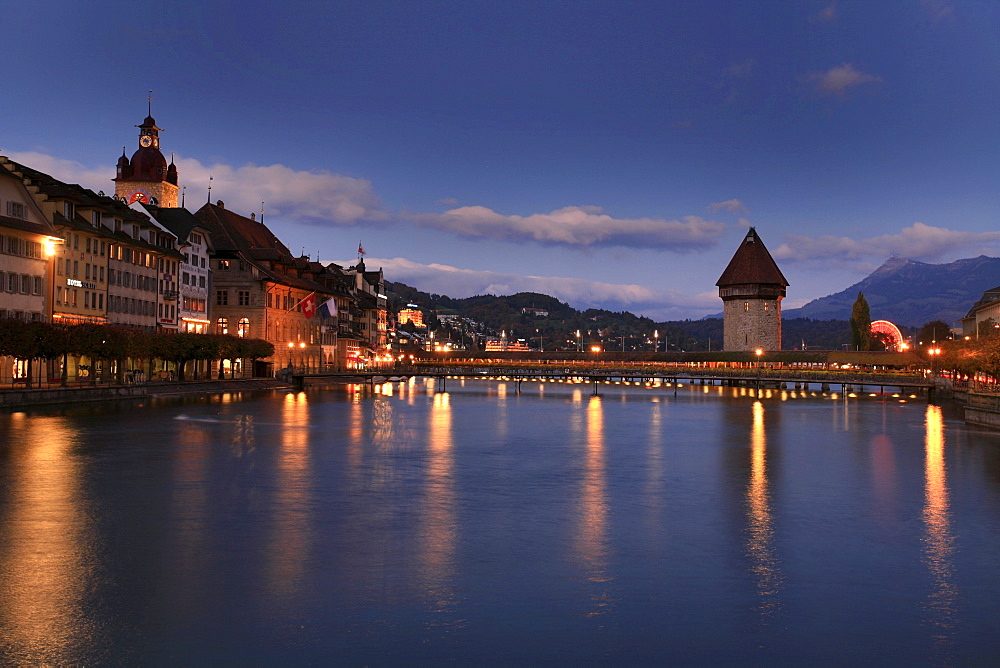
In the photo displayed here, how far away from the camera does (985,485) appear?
107 feet

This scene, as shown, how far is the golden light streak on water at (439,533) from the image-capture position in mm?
17395

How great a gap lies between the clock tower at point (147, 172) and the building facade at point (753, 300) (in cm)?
8442

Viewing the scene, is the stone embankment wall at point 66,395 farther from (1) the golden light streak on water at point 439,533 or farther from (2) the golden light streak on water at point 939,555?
(2) the golden light streak on water at point 939,555

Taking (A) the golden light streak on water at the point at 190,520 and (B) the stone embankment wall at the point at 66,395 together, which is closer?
(A) the golden light streak on water at the point at 190,520

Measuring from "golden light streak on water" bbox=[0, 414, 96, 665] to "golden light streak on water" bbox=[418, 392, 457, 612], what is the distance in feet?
19.2

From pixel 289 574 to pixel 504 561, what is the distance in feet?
14.6

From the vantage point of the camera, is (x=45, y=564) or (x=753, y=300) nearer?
(x=45, y=564)

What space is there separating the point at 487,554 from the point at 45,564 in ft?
28.8

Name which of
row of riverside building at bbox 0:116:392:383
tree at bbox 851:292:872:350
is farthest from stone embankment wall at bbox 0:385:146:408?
tree at bbox 851:292:872:350

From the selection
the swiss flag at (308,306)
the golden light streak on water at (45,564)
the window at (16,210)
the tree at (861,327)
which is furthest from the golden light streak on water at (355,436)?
the tree at (861,327)

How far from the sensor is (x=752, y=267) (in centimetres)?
14975

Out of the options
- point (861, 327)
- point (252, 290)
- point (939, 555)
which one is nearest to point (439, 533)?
point (939, 555)

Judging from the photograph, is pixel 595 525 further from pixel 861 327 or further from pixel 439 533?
pixel 861 327

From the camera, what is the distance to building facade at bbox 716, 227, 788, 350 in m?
149
